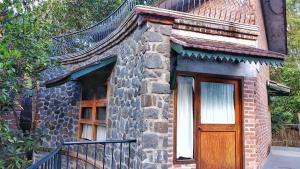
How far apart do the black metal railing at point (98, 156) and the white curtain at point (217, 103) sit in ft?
5.78

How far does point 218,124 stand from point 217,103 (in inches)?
17.5

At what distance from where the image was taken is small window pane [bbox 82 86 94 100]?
27.1 feet

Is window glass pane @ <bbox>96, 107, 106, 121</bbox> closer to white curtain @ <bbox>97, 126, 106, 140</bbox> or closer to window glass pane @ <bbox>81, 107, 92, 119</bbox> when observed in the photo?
white curtain @ <bbox>97, 126, 106, 140</bbox>

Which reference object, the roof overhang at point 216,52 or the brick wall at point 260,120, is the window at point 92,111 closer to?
the roof overhang at point 216,52

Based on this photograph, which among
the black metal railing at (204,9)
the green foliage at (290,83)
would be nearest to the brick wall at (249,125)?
the black metal railing at (204,9)

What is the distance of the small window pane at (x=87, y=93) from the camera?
826 centimetres

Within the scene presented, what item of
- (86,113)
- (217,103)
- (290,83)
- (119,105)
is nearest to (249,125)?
(217,103)

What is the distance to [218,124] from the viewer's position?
575 cm

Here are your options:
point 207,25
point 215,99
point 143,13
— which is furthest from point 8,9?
point 215,99

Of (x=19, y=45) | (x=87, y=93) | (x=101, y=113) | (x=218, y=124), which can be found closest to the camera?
(x=218, y=124)

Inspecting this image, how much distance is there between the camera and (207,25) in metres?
5.72

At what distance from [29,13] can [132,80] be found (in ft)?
9.42

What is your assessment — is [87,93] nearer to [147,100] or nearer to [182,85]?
[182,85]

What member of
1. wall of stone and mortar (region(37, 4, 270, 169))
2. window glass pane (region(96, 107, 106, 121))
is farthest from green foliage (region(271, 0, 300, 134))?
→ window glass pane (region(96, 107, 106, 121))
